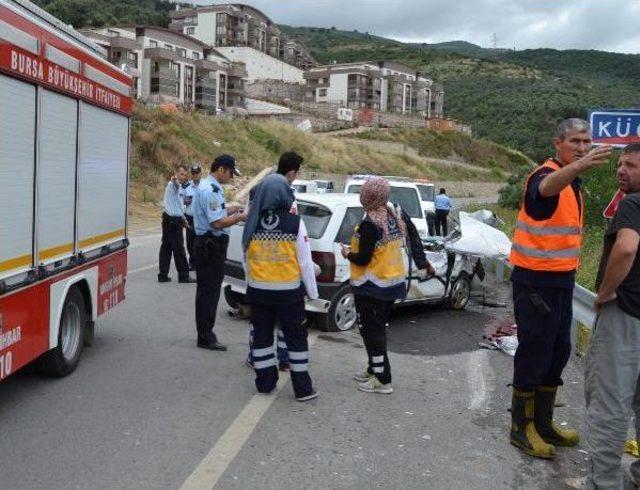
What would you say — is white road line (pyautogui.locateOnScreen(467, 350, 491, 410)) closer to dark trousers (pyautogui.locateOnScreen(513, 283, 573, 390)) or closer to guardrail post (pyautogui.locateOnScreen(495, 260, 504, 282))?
dark trousers (pyautogui.locateOnScreen(513, 283, 573, 390))

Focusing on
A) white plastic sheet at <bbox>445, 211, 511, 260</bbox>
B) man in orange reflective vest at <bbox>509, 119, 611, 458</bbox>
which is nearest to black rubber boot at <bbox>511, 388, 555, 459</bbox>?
man in orange reflective vest at <bbox>509, 119, 611, 458</bbox>

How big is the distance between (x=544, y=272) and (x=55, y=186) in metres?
3.53

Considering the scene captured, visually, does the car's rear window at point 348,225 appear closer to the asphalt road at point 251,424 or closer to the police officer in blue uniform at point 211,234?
the asphalt road at point 251,424

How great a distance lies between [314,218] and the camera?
826 cm

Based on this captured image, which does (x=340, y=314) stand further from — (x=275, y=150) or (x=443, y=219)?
(x=275, y=150)

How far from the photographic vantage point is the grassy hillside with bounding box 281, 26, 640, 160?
340 ft

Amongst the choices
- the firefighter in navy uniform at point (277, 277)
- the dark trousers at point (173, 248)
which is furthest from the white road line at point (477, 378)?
the dark trousers at point (173, 248)

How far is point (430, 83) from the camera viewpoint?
443ft

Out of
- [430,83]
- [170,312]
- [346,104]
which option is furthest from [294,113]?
[170,312]

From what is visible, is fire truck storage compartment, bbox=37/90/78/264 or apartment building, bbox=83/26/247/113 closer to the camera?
fire truck storage compartment, bbox=37/90/78/264

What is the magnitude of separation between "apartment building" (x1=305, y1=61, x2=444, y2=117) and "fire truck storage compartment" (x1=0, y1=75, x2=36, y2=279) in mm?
110830

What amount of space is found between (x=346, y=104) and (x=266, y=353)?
4392 inches

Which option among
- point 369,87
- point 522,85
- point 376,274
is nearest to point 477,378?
point 376,274

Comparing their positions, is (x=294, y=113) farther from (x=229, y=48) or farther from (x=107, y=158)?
(x=107, y=158)
